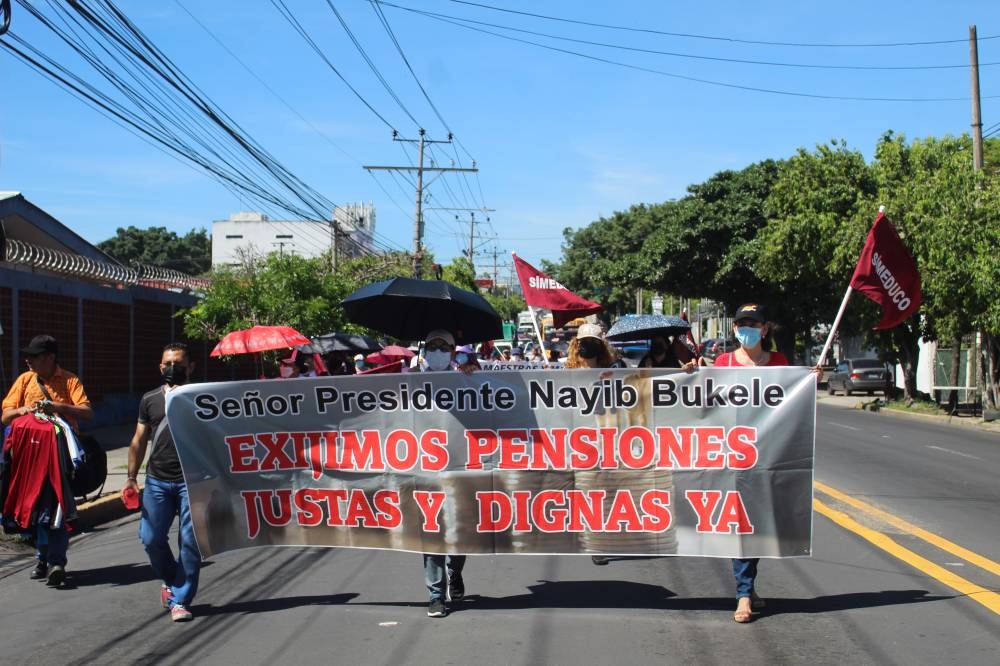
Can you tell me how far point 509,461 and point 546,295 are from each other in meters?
5.83

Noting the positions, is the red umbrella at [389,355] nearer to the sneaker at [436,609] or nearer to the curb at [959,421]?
the sneaker at [436,609]

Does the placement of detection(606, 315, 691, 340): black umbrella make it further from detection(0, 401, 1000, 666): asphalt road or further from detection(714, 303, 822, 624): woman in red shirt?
detection(714, 303, 822, 624): woman in red shirt

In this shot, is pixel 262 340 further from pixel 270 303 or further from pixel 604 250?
pixel 604 250

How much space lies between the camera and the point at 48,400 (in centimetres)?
759

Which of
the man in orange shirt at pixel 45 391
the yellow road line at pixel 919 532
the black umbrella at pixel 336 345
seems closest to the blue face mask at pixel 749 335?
the yellow road line at pixel 919 532

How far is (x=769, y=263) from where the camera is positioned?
33.2m

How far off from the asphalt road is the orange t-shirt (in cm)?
133

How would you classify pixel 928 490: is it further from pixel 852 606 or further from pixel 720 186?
pixel 720 186

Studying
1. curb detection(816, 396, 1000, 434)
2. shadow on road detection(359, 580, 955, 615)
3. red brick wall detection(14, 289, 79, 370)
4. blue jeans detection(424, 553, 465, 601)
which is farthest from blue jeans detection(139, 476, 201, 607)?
curb detection(816, 396, 1000, 434)

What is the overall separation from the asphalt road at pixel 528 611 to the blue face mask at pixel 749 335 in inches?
65.1

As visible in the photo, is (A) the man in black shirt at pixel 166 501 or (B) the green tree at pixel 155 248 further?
(B) the green tree at pixel 155 248

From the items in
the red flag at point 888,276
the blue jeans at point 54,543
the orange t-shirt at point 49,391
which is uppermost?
the red flag at point 888,276

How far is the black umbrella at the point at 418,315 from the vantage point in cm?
854

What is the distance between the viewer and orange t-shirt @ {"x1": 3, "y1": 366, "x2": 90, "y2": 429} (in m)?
7.65
